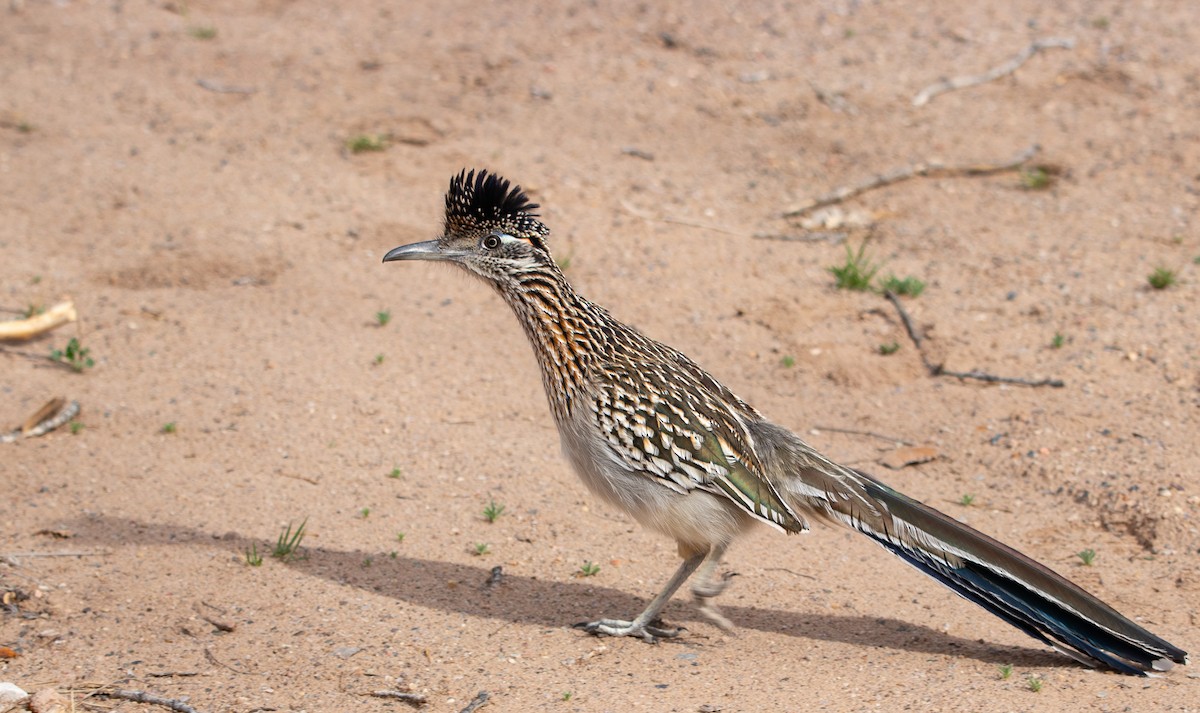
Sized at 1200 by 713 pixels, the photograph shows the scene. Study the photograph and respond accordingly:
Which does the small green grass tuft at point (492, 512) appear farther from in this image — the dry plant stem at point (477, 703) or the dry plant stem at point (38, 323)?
the dry plant stem at point (38, 323)

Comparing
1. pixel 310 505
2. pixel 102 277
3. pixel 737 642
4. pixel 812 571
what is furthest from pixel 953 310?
pixel 102 277

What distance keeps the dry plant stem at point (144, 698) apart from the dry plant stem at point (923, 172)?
6882 millimetres

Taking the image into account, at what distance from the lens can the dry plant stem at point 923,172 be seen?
34.0 feet

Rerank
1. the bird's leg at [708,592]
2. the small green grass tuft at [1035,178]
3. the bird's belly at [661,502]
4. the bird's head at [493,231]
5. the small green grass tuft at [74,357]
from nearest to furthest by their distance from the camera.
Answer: the bird's leg at [708,592] → the bird's belly at [661,502] → the bird's head at [493,231] → the small green grass tuft at [74,357] → the small green grass tuft at [1035,178]

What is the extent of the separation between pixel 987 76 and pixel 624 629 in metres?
8.12

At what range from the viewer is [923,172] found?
10.6 meters

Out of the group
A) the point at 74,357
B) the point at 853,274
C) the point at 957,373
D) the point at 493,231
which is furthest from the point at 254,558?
the point at 853,274

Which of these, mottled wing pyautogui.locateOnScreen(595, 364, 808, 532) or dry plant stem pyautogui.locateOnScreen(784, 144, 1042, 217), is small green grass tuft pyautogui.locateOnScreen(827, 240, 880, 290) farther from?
mottled wing pyautogui.locateOnScreen(595, 364, 808, 532)

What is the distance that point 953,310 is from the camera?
8883mm

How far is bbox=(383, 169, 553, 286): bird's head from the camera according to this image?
599cm

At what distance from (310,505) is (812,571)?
9.38 ft

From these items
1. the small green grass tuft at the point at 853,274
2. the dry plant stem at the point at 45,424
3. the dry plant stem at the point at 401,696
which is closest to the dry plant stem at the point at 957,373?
the small green grass tuft at the point at 853,274

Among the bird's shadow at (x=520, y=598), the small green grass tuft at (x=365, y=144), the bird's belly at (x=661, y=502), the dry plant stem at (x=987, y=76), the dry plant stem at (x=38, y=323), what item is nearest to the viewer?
the bird's belly at (x=661, y=502)

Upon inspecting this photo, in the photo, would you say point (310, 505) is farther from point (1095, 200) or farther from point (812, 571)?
point (1095, 200)
